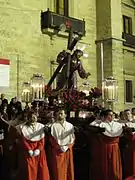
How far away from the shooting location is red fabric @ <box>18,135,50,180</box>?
6.36 meters

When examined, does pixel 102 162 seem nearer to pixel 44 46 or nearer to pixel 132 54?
pixel 44 46

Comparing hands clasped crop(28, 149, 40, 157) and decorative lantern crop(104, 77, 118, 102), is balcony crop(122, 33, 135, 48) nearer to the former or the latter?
decorative lantern crop(104, 77, 118, 102)

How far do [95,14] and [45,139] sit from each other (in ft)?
46.1

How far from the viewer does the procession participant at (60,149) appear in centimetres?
664

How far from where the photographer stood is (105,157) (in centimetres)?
721

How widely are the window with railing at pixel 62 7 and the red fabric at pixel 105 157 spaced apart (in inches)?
459

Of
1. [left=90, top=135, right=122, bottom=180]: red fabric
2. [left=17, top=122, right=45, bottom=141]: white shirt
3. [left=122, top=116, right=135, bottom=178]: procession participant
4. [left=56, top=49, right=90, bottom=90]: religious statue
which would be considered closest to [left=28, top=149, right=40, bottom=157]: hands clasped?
[left=17, top=122, right=45, bottom=141]: white shirt

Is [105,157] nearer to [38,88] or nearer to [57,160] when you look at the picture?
[57,160]

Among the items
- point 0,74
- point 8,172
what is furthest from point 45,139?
point 0,74

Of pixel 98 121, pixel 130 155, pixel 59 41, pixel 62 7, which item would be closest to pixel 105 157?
pixel 98 121

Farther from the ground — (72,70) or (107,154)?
(72,70)

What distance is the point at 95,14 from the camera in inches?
779

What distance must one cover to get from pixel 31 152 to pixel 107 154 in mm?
1654

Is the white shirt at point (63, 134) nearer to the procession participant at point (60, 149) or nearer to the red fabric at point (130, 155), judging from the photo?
the procession participant at point (60, 149)
